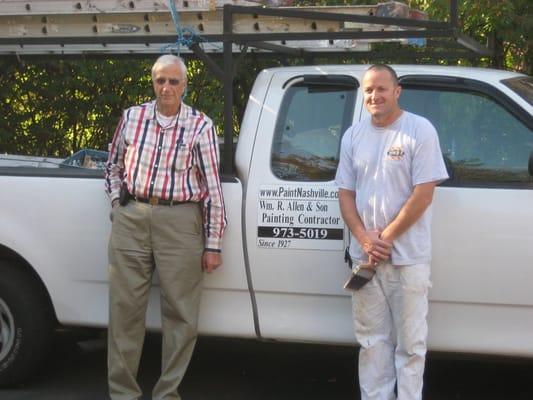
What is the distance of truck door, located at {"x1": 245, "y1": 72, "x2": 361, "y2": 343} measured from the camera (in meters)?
4.56

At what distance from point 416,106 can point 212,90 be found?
11.1 feet

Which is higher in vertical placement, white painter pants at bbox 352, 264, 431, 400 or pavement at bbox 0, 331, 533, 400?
white painter pants at bbox 352, 264, 431, 400

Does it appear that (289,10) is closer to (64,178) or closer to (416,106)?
(416,106)

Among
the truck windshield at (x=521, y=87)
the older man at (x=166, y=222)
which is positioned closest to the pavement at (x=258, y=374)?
the older man at (x=166, y=222)

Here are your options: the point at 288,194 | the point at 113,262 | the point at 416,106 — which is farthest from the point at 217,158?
the point at 416,106

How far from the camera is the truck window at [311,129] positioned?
184 inches

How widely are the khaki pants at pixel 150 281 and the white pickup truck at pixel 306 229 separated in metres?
0.24

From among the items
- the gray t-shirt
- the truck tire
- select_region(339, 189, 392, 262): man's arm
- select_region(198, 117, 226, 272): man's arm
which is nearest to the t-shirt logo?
the gray t-shirt

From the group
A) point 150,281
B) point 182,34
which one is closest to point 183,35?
point 182,34

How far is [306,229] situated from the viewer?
4.55m

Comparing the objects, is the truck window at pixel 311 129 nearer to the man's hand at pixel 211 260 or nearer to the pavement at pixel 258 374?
the man's hand at pixel 211 260

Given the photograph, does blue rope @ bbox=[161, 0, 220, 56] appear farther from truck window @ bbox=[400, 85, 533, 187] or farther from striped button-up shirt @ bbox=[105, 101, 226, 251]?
truck window @ bbox=[400, 85, 533, 187]

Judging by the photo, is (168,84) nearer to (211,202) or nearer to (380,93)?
(211,202)

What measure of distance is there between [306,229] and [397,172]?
67cm
